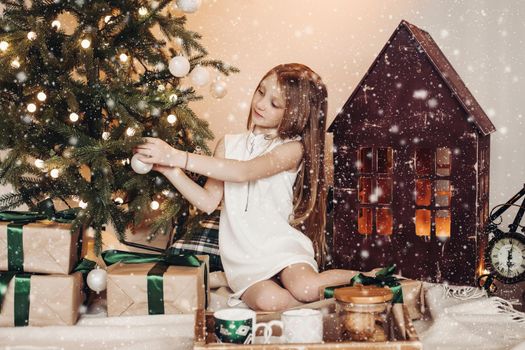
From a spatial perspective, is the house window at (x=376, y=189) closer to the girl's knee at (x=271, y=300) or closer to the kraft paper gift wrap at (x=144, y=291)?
the girl's knee at (x=271, y=300)

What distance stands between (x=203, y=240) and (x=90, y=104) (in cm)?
74

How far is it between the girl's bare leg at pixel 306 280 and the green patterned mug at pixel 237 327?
0.69 m

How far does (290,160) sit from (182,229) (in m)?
0.60

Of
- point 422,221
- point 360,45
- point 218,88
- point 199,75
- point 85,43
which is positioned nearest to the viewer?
point 85,43

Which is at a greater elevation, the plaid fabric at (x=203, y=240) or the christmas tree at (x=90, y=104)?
the christmas tree at (x=90, y=104)

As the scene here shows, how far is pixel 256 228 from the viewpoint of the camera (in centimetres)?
241

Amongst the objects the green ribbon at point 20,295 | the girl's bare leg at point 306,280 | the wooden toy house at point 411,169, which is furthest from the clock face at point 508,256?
the green ribbon at point 20,295

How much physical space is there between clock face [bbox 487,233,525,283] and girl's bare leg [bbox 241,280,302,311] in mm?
898

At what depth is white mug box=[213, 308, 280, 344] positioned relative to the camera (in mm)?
1467

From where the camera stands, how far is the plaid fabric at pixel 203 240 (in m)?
2.61

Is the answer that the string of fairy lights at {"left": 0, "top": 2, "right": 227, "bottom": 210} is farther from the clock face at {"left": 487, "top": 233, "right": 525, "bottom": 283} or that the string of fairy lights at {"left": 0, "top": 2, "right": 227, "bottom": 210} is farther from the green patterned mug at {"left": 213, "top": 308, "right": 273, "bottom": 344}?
the clock face at {"left": 487, "top": 233, "right": 525, "bottom": 283}

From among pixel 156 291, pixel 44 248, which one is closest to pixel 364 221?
pixel 156 291

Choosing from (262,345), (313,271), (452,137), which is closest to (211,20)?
(452,137)

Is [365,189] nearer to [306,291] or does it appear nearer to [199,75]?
[306,291]
